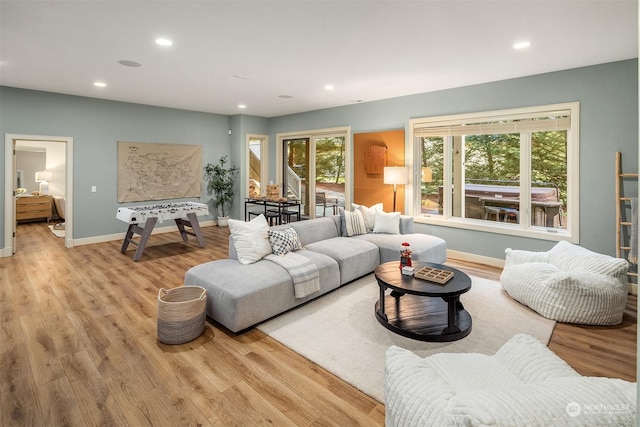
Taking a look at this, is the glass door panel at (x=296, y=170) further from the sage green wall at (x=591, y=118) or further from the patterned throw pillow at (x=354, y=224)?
the sage green wall at (x=591, y=118)

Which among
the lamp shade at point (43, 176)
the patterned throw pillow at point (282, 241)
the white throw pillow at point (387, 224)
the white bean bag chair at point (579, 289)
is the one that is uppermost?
the lamp shade at point (43, 176)

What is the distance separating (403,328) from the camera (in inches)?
112

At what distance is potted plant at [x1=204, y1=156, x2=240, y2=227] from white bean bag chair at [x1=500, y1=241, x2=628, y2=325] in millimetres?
6397

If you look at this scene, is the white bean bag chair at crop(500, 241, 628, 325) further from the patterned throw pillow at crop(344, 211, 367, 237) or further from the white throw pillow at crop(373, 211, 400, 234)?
the patterned throw pillow at crop(344, 211, 367, 237)

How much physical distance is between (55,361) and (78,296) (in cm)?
145

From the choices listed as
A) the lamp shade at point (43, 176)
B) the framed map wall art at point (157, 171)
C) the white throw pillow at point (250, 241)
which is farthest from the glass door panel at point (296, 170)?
the lamp shade at point (43, 176)

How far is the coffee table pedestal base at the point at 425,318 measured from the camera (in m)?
2.75

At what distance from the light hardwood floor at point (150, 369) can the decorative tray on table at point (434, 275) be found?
97cm

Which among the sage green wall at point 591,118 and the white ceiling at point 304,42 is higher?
the white ceiling at point 304,42

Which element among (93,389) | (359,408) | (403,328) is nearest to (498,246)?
(403,328)

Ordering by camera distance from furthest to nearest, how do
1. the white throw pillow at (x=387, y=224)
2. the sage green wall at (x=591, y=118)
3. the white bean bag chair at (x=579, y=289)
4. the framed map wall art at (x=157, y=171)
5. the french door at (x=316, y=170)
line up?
the french door at (x=316, y=170) < the framed map wall art at (x=157, y=171) < the white throw pillow at (x=387, y=224) < the sage green wall at (x=591, y=118) < the white bean bag chair at (x=579, y=289)

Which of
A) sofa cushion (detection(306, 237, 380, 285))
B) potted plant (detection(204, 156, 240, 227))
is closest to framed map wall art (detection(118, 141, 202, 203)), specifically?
potted plant (detection(204, 156, 240, 227))

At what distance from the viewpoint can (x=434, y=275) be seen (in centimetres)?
302

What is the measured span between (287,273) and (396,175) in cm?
305
